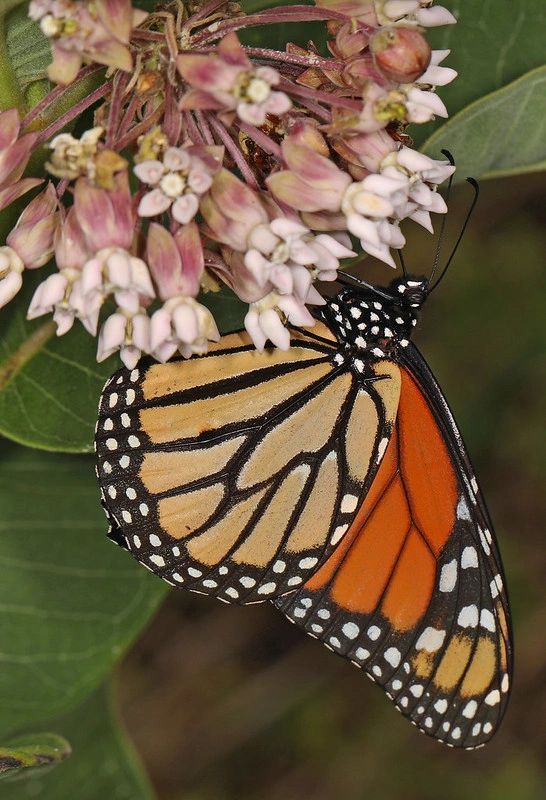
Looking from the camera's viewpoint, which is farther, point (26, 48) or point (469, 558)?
point (469, 558)

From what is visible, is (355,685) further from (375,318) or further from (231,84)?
(231,84)

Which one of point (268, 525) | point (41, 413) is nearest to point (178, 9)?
point (41, 413)

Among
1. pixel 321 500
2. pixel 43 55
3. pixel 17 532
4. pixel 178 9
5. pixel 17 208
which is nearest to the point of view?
pixel 178 9

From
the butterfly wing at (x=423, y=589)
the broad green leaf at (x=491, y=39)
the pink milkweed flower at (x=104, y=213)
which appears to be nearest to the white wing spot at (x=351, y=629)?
the butterfly wing at (x=423, y=589)

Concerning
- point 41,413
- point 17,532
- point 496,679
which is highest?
point 41,413

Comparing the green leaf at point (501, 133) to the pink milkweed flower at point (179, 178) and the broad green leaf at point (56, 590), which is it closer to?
the pink milkweed flower at point (179, 178)

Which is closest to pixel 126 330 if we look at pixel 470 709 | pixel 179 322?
pixel 179 322

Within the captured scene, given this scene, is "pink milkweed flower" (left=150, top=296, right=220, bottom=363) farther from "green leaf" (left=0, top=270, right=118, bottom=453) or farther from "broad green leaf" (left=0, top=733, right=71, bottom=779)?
"broad green leaf" (left=0, top=733, right=71, bottom=779)

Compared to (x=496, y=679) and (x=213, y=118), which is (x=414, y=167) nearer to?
(x=213, y=118)
